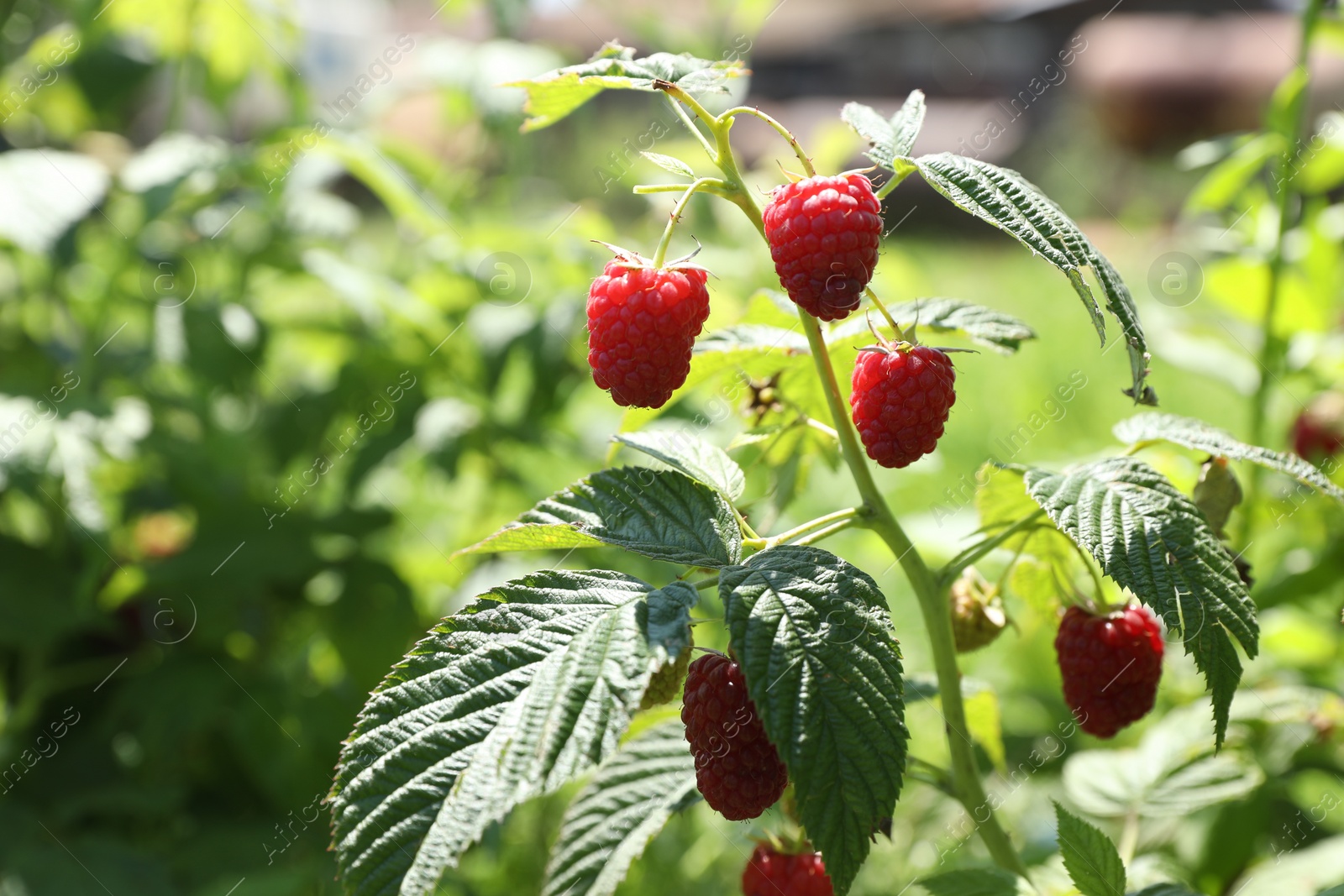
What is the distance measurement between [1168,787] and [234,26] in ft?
6.99

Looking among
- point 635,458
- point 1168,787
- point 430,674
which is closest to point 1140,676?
point 1168,787

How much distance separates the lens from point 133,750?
2.00 meters

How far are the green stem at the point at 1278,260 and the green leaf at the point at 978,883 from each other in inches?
34.1

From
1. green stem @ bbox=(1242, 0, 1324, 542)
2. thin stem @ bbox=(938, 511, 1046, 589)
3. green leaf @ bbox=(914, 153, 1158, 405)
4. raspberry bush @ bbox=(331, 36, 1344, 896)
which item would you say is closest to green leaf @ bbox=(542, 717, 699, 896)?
raspberry bush @ bbox=(331, 36, 1344, 896)

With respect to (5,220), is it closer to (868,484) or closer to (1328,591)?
(868,484)

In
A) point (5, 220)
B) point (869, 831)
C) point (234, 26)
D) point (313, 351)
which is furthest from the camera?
point (313, 351)

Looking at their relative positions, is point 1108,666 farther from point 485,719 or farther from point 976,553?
point 485,719

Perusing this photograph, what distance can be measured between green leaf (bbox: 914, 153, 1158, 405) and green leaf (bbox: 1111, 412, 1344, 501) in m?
0.13

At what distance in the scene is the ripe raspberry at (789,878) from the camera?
0.96 metres

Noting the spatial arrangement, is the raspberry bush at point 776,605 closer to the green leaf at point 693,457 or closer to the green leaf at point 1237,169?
the green leaf at point 693,457

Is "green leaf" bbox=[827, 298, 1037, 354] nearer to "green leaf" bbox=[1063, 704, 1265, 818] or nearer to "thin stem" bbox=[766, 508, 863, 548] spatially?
"thin stem" bbox=[766, 508, 863, 548]

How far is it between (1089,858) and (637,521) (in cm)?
46

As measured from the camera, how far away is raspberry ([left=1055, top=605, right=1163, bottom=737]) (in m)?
0.94

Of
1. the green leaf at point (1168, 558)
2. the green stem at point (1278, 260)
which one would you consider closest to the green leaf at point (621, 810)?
the green leaf at point (1168, 558)
